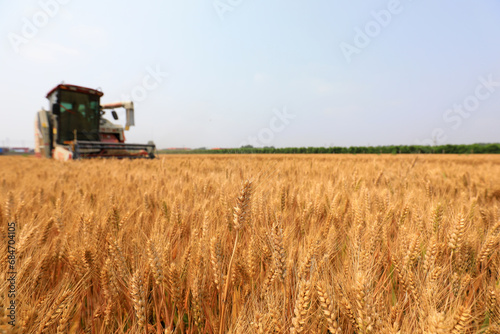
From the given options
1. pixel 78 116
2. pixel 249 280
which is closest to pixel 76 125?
pixel 78 116

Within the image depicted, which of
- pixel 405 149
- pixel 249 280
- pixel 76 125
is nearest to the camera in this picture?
pixel 249 280

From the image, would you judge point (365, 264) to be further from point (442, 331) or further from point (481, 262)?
point (481, 262)

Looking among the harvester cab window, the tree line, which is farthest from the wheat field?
the tree line

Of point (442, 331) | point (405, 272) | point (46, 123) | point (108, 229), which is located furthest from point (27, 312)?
point (46, 123)

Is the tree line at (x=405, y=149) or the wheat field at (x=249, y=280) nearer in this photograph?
the wheat field at (x=249, y=280)

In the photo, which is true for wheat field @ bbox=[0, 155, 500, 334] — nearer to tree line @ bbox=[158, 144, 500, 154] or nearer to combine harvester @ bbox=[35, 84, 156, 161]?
combine harvester @ bbox=[35, 84, 156, 161]

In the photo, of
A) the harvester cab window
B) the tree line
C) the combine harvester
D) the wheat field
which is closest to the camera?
the wheat field

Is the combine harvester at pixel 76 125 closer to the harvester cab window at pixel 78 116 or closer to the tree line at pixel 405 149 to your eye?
the harvester cab window at pixel 78 116

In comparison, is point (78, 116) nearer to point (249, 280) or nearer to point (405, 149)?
point (249, 280)

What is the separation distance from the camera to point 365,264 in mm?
821

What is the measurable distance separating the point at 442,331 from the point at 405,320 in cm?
16

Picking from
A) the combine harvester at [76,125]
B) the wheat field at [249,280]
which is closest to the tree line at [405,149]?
the combine harvester at [76,125]

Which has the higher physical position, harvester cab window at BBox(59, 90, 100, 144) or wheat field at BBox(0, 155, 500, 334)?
harvester cab window at BBox(59, 90, 100, 144)

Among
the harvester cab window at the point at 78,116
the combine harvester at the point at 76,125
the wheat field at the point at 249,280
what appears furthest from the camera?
the harvester cab window at the point at 78,116
